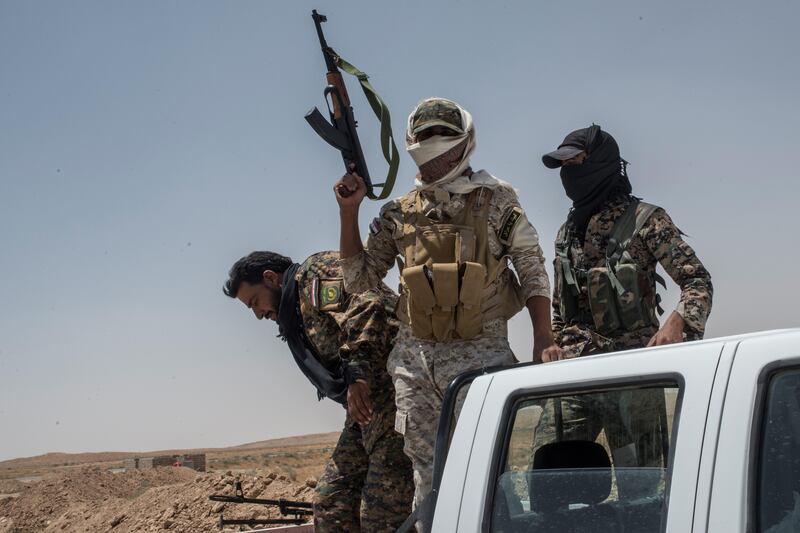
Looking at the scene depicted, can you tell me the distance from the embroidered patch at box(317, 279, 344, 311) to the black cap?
1143 millimetres

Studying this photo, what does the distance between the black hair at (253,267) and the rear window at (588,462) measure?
9.34 ft

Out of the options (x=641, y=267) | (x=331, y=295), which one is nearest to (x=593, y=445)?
(x=641, y=267)

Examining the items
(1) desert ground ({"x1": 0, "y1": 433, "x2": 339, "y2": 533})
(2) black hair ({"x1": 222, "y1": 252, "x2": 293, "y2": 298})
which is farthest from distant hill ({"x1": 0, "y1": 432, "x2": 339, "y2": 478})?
(2) black hair ({"x1": 222, "y1": 252, "x2": 293, "y2": 298})

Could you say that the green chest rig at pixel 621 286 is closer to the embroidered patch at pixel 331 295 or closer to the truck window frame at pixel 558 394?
the embroidered patch at pixel 331 295

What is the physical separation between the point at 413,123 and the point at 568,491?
6.67ft

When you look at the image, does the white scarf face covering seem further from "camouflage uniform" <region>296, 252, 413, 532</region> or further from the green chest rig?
"camouflage uniform" <region>296, 252, 413, 532</region>

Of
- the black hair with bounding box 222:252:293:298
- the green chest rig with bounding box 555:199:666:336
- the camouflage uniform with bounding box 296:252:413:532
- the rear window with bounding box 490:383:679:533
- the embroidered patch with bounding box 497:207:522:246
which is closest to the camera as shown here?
the rear window with bounding box 490:383:679:533

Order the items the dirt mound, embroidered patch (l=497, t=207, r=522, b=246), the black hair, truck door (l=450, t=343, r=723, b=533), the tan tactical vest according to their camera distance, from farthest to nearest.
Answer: the dirt mound, the black hair, embroidered patch (l=497, t=207, r=522, b=246), the tan tactical vest, truck door (l=450, t=343, r=723, b=533)

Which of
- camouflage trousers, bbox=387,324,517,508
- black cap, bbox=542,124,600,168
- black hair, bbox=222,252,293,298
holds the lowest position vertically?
camouflage trousers, bbox=387,324,517,508

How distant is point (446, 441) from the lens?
284cm

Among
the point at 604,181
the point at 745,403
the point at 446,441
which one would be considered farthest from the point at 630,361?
the point at 604,181

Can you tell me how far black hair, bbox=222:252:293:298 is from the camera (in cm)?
519

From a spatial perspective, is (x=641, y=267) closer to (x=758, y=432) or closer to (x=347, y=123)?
(x=347, y=123)

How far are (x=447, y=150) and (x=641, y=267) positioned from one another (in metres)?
1.00
